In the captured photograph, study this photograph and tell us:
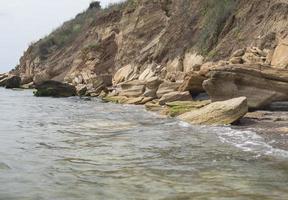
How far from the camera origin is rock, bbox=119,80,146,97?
30.2 metres

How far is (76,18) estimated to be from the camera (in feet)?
276

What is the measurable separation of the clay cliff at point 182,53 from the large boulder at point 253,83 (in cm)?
3

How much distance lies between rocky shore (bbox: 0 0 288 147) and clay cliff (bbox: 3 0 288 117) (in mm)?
43

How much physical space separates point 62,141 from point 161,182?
19.0 ft

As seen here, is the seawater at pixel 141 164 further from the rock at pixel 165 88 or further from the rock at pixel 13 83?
the rock at pixel 13 83

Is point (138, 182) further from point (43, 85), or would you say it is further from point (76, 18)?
point (76, 18)

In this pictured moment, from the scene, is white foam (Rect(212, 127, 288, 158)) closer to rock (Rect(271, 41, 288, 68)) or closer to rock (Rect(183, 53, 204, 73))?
rock (Rect(271, 41, 288, 68))

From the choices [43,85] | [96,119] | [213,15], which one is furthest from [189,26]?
[96,119]

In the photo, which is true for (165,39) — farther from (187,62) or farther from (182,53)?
(187,62)

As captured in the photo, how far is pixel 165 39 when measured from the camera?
41375mm

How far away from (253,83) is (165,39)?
2467 centimetres

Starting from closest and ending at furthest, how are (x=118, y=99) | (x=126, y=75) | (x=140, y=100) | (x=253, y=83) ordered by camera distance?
(x=253, y=83) < (x=140, y=100) < (x=118, y=99) < (x=126, y=75)

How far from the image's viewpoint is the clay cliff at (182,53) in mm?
17703

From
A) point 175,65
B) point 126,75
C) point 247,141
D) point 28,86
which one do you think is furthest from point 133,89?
point 28,86
